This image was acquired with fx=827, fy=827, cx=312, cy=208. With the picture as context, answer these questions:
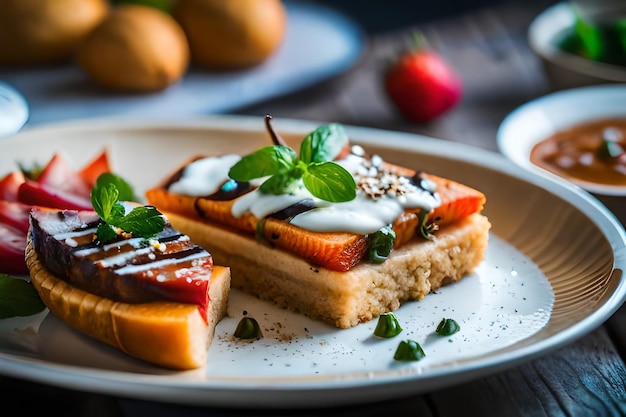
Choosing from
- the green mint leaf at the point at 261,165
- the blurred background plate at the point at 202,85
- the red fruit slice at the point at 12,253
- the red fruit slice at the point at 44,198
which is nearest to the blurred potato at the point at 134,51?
the blurred background plate at the point at 202,85

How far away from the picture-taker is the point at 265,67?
602cm

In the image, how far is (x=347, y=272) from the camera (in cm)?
308

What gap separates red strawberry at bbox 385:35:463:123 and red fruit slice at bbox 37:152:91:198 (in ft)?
7.60

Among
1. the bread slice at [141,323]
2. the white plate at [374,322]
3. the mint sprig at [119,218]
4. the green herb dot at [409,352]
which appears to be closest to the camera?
the white plate at [374,322]

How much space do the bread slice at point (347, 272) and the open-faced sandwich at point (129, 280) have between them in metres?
0.20

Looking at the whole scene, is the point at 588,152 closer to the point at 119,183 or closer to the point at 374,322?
the point at 374,322

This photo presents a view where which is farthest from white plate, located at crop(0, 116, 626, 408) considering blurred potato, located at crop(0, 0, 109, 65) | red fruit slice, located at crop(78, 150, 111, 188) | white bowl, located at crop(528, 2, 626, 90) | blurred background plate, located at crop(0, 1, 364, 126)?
blurred potato, located at crop(0, 0, 109, 65)

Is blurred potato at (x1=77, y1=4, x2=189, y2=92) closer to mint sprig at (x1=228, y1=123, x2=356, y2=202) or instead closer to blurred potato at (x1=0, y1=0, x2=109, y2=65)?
blurred potato at (x1=0, y1=0, x2=109, y2=65)

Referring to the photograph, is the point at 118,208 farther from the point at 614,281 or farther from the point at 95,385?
the point at 614,281

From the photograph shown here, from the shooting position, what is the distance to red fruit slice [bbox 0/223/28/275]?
3.38 meters

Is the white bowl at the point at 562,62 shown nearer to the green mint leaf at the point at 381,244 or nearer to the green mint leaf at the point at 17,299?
the green mint leaf at the point at 381,244

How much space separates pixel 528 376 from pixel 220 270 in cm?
118

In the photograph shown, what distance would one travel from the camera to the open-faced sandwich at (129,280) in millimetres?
2703

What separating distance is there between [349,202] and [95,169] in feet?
4.63
